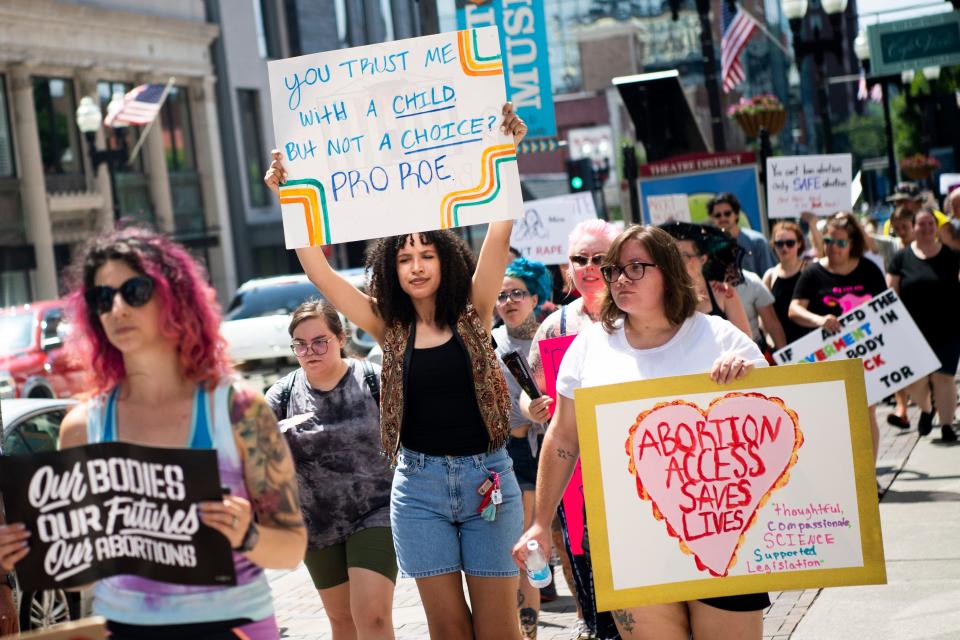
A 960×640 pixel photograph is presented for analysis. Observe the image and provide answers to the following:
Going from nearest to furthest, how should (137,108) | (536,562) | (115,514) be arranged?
(115,514) → (536,562) → (137,108)

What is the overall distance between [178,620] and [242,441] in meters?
0.46

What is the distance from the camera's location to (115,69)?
122 ft

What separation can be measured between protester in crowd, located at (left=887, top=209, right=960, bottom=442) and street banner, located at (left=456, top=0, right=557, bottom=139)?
5.14 m

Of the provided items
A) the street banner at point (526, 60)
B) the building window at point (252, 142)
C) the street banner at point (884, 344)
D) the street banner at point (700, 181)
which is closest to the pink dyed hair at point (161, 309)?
the street banner at point (884, 344)

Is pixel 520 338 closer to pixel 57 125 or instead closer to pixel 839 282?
pixel 839 282

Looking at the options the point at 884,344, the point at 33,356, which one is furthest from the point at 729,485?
the point at 33,356

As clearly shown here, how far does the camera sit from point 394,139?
562 centimetres

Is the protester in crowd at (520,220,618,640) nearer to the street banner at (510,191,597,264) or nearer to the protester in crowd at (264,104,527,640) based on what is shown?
the protester in crowd at (264,104,527,640)

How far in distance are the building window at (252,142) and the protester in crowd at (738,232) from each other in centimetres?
3370

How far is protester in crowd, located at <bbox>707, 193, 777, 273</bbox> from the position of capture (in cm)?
1100

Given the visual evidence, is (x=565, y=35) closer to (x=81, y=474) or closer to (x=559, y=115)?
(x=559, y=115)

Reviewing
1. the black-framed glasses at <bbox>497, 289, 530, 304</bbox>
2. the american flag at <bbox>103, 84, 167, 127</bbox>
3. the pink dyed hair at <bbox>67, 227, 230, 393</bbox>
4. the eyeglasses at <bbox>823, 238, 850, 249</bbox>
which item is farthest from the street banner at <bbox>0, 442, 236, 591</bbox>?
the american flag at <bbox>103, 84, 167, 127</bbox>

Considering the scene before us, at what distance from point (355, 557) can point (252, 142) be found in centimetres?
4021

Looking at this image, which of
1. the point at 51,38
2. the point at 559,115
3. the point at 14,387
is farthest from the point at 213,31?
the point at 559,115
